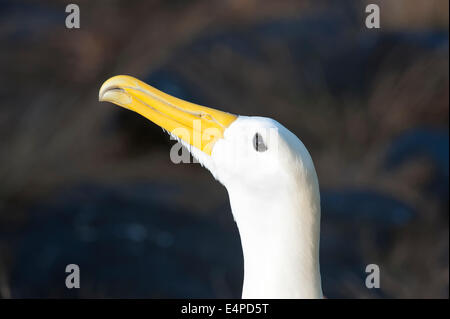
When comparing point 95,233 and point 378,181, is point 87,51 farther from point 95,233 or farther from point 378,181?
point 378,181

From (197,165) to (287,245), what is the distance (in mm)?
1789

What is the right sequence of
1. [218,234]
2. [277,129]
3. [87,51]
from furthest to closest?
[87,51], [218,234], [277,129]

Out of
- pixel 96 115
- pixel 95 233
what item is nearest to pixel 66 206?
pixel 95 233

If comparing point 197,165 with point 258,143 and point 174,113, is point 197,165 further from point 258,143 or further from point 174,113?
point 258,143

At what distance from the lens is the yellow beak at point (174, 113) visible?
4.78 ft

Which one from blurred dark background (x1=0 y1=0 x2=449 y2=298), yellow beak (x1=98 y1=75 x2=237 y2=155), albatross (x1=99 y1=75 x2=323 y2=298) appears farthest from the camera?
blurred dark background (x1=0 y1=0 x2=449 y2=298)

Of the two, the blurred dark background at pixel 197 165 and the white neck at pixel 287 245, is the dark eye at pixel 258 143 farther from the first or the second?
the blurred dark background at pixel 197 165

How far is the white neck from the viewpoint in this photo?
135cm

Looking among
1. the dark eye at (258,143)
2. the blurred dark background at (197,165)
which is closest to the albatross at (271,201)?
the dark eye at (258,143)

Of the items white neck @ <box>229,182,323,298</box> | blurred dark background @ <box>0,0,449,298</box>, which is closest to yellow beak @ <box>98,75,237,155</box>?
white neck @ <box>229,182,323,298</box>

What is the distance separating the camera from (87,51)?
3156 millimetres

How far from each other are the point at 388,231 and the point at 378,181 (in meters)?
0.20

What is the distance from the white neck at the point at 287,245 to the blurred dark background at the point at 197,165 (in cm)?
143

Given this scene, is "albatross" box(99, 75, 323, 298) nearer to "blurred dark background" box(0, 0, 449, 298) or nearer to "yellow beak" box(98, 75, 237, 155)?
"yellow beak" box(98, 75, 237, 155)
